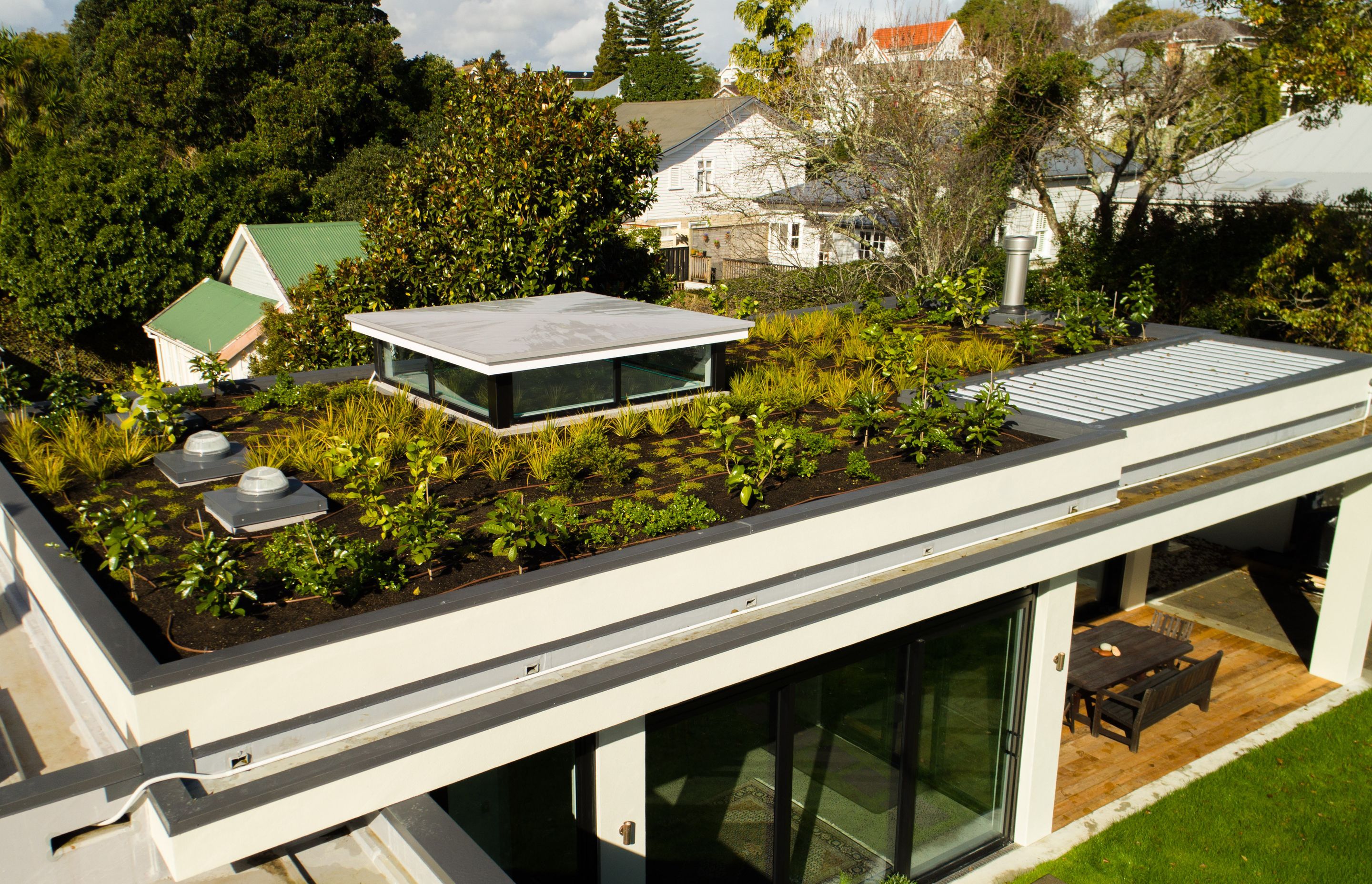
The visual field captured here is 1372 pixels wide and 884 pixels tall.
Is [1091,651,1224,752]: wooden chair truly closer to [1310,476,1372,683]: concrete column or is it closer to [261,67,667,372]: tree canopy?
[1310,476,1372,683]: concrete column

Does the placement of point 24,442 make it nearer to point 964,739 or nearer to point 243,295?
point 964,739

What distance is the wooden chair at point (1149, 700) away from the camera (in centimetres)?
1065

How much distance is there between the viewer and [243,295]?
2441 centimetres

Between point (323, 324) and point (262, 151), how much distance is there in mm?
21520

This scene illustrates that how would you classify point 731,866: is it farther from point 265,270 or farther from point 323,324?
point 265,270

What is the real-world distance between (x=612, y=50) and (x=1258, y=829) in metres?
67.5

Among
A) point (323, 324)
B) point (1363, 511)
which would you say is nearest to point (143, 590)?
point (323, 324)

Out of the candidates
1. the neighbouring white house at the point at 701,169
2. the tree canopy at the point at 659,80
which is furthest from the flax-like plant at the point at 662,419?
the tree canopy at the point at 659,80

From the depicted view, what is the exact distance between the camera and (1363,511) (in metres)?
11.3

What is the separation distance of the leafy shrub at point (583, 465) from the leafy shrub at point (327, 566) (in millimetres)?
1818

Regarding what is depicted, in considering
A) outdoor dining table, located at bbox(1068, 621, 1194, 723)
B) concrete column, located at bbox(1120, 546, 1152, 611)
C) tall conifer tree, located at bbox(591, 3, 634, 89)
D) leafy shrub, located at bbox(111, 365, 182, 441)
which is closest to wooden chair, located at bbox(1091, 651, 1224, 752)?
outdoor dining table, located at bbox(1068, 621, 1194, 723)

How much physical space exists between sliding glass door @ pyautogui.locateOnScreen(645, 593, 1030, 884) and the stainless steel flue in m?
7.50

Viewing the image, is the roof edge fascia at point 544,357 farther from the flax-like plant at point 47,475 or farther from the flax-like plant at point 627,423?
the flax-like plant at point 47,475

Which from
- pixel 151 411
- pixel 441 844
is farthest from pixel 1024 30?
pixel 441 844
